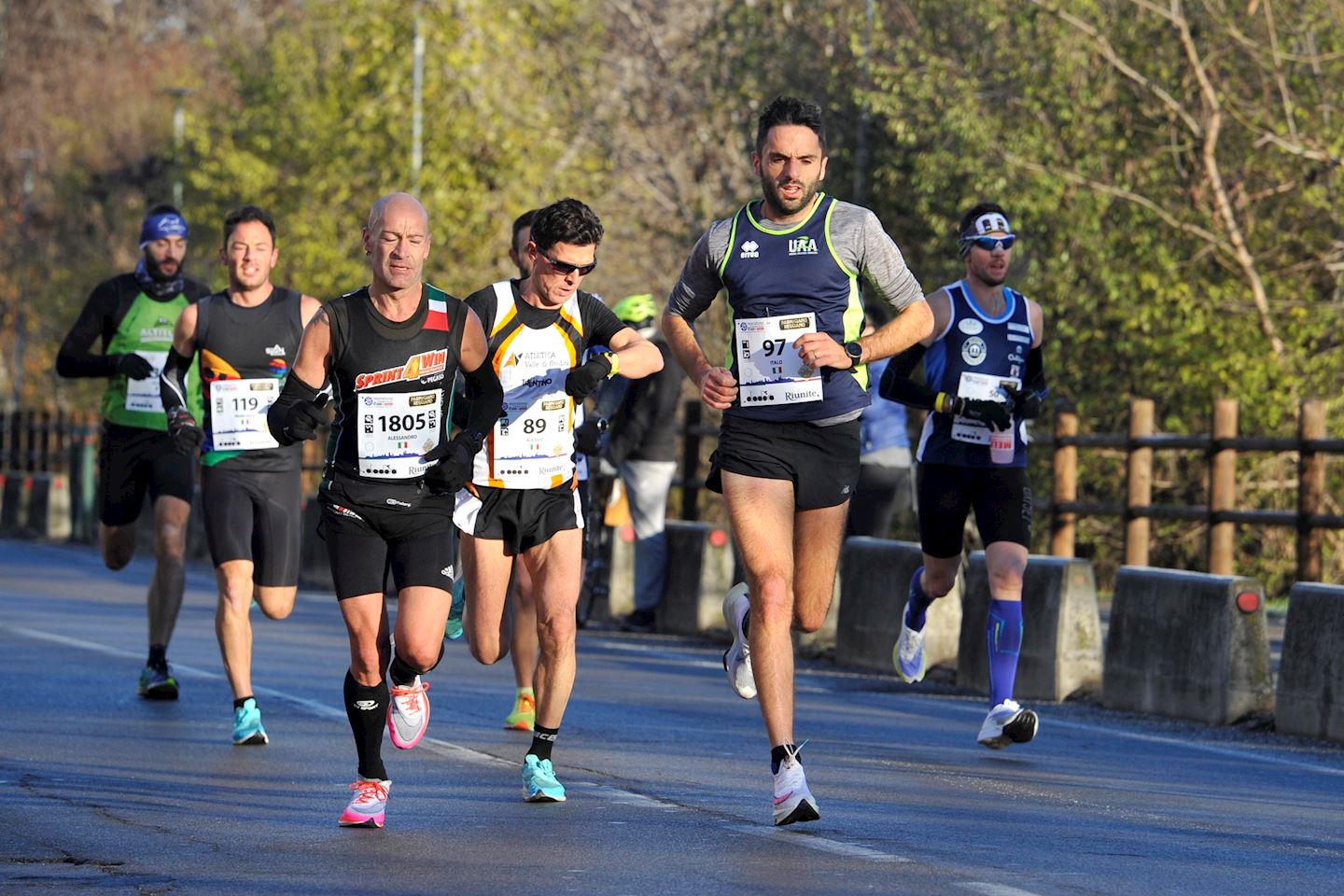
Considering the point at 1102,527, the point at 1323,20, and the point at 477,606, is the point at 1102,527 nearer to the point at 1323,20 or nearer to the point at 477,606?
the point at 1323,20

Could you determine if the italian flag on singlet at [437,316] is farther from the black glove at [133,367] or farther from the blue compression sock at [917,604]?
the black glove at [133,367]

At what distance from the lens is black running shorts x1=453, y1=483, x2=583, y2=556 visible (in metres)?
8.74

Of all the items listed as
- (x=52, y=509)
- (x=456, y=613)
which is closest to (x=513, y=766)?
(x=456, y=613)

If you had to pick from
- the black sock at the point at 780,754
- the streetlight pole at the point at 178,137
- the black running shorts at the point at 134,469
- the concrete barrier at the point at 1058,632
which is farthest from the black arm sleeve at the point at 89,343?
the streetlight pole at the point at 178,137

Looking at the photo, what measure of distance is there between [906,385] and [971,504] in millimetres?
567

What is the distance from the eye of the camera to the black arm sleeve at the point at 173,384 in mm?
10930

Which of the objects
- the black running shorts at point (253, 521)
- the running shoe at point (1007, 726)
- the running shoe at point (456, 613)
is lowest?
the running shoe at point (1007, 726)

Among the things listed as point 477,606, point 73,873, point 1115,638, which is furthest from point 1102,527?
point 73,873

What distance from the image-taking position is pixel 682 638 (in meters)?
A: 16.9

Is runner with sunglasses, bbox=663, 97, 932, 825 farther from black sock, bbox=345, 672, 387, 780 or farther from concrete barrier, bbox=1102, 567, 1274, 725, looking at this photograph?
concrete barrier, bbox=1102, 567, 1274, 725

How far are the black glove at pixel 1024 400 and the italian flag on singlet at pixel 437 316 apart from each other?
319 cm

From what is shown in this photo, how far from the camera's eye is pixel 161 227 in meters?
12.3

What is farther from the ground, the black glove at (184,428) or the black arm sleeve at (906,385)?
the black arm sleeve at (906,385)

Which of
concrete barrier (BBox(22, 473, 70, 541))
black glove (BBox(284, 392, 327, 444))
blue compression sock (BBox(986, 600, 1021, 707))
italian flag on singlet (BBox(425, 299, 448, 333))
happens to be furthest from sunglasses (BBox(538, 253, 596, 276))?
concrete barrier (BBox(22, 473, 70, 541))
